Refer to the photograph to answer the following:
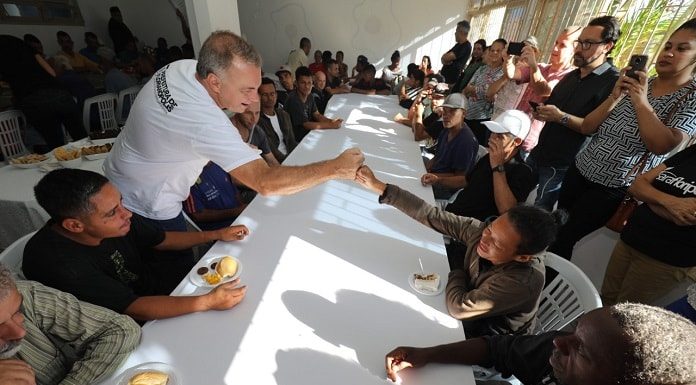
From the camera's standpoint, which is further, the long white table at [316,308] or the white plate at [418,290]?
the white plate at [418,290]

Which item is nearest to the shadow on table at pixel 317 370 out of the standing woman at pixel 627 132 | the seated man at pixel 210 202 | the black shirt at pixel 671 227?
the seated man at pixel 210 202

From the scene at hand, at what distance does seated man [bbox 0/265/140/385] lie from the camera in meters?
0.81

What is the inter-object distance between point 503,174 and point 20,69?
484cm

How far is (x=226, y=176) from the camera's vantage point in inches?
86.3

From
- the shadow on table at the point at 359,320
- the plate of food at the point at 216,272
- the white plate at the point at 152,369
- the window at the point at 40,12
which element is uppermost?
the window at the point at 40,12

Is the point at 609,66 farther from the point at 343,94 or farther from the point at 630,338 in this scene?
the point at 343,94

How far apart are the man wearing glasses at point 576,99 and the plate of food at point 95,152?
339cm

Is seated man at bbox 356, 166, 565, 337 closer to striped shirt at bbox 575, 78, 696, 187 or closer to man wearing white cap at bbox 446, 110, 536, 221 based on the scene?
man wearing white cap at bbox 446, 110, 536, 221

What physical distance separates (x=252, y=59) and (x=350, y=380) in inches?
53.3

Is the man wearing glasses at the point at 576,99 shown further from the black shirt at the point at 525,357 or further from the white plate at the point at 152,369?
the white plate at the point at 152,369

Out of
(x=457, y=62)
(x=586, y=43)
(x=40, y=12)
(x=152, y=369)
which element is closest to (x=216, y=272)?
(x=152, y=369)

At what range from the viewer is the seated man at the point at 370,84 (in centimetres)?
580

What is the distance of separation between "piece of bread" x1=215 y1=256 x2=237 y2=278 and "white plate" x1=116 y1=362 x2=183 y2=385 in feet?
1.28

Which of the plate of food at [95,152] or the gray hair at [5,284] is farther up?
the gray hair at [5,284]
